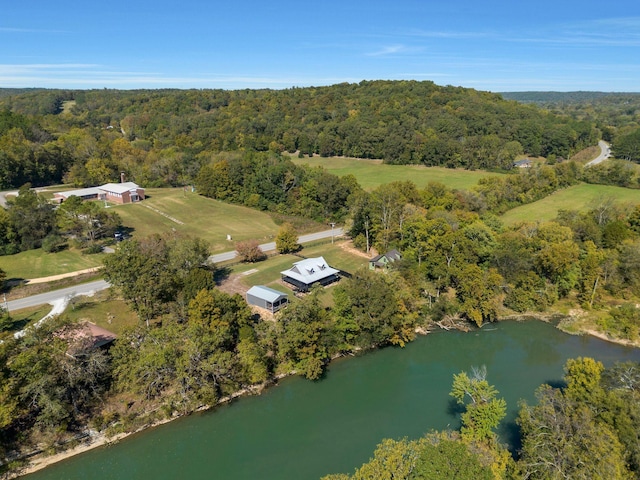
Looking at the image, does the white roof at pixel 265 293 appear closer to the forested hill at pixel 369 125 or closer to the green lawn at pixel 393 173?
the green lawn at pixel 393 173

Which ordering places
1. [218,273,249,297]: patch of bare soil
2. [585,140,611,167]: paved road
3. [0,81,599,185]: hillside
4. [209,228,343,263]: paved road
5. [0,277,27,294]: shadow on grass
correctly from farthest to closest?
[585,140,611,167]: paved road
[0,81,599,185]: hillside
[209,228,343,263]: paved road
[218,273,249,297]: patch of bare soil
[0,277,27,294]: shadow on grass

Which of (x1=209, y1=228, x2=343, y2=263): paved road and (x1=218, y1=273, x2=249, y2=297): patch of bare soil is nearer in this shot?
(x1=218, y1=273, x2=249, y2=297): patch of bare soil

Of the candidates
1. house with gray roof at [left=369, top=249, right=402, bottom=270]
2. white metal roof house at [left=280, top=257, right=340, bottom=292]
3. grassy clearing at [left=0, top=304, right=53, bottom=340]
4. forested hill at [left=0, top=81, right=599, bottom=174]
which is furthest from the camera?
forested hill at [left=0, top=81, right=599, bottom=174]

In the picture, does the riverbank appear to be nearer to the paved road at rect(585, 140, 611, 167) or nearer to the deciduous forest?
the deciduous forest

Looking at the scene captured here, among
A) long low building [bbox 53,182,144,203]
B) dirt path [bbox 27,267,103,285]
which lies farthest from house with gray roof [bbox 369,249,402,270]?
long low building [bbox 53,182,144,203]

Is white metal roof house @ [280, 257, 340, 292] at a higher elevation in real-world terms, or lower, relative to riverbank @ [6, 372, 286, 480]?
higher

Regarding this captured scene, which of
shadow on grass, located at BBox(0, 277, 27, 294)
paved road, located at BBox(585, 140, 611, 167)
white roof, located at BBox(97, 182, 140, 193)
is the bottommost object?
shadow on grass, located at BBox(0, 277, 27, 294)

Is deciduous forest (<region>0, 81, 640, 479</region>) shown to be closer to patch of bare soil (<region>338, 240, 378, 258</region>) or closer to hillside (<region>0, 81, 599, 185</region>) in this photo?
patch of bare soil (<region>338, 240, 378, 258</region>)

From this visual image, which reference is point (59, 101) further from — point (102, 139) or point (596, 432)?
point (596, 432)
